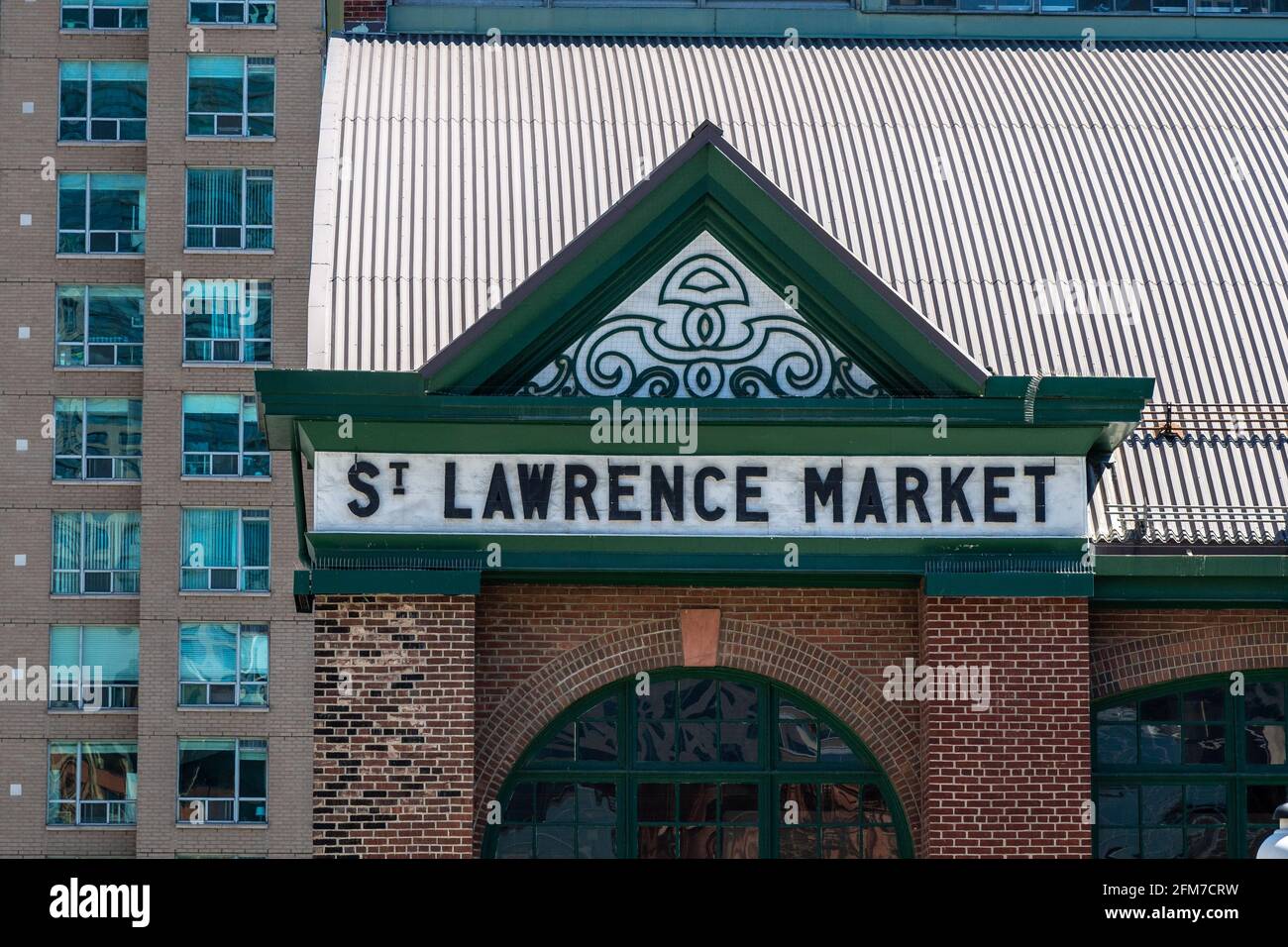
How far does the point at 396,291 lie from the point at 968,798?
6.17m

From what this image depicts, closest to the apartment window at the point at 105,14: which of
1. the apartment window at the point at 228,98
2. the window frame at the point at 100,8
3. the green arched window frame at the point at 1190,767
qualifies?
the window frame at the point at 100,8

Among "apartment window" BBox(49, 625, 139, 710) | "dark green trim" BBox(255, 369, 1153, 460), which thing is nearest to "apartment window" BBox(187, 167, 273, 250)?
"apartment window" BBox(49, 625, 139, 710)

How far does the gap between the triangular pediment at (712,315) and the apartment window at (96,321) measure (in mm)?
38280

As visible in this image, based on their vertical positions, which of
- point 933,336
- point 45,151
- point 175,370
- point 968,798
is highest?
point 45,151

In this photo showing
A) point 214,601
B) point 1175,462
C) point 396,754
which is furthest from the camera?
point 214,601

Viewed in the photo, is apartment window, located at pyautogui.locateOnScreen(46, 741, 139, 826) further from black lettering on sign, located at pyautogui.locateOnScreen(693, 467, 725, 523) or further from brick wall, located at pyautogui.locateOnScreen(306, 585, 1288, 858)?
black lettering on sign, located at pyautogui.locateOnScreen(693, 467, 725, 523)

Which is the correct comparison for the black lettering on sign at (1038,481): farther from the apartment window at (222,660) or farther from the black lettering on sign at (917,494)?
the apartment window at (222,660)

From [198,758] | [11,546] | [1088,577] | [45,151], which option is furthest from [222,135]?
[1088,577]

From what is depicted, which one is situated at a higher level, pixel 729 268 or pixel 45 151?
pixel 45 151

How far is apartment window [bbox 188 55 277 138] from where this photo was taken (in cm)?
5347

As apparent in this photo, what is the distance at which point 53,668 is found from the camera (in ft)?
175

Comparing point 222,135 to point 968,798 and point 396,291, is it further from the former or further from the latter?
point 968,798

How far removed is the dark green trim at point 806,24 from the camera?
24484mm

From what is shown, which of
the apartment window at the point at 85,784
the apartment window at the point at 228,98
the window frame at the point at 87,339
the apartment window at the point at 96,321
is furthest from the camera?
the apartment window at the point at 85,784
